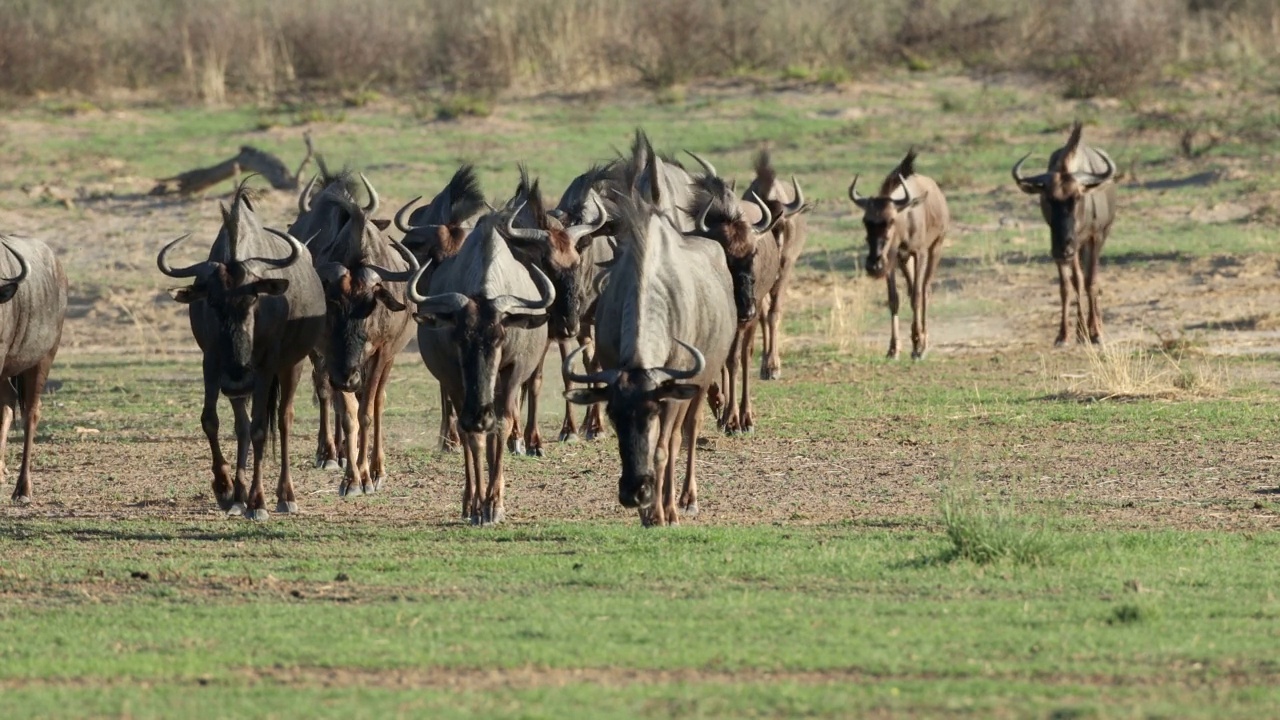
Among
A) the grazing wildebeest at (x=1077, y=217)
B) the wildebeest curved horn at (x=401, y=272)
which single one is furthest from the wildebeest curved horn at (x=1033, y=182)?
the wildebeest curved horn at (x=401, y=272)

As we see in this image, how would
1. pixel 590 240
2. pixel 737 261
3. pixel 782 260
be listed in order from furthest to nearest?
1. pixel 782 260
2. pixel 737 261
3. pixel 590 240

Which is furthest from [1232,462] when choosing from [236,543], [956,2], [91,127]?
[956,2]

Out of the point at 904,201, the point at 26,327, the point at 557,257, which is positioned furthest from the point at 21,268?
the point at 904,201

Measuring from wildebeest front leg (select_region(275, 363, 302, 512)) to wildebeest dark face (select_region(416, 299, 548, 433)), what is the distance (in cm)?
134

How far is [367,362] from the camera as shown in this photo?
40.5 feet

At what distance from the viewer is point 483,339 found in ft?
33.9

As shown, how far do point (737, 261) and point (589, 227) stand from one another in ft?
3.39

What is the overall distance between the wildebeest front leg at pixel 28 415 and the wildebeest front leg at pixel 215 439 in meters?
1.43

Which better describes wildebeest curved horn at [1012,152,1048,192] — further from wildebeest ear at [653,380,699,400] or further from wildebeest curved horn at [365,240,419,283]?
wildebeest ear at [653,380,699,400]

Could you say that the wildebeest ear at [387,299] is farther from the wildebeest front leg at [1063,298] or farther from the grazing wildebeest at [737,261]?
the wildebeest front leg at [1063,298]

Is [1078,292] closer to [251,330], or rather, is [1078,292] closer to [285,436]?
[285,436]

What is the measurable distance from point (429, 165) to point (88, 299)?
5864 millimetres

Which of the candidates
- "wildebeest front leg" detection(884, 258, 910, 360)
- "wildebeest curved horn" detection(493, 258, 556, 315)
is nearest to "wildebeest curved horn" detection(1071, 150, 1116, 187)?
"wildebeest front leg" detection(884, 258, 910, 360)

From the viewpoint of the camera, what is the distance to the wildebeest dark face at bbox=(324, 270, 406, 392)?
11.8m
